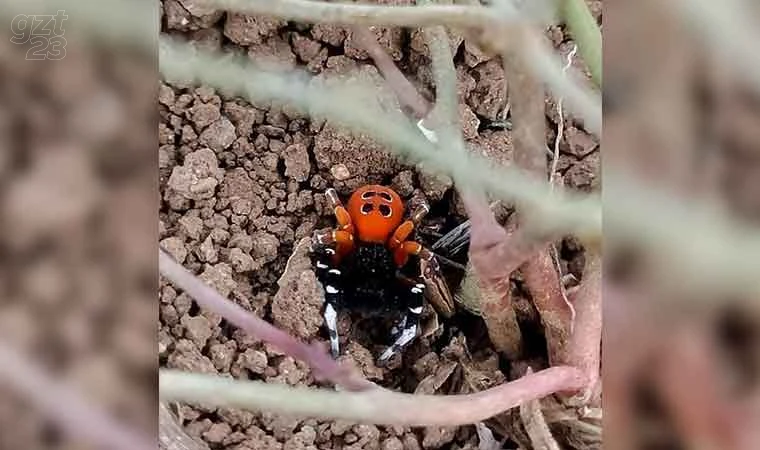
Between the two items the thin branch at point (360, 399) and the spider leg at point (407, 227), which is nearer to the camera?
the thin branch at point (360, 399)

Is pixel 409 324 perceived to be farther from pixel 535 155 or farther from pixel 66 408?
pixel 66 408

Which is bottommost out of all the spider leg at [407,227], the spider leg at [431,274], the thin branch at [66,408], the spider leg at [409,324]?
the spider leg at [409,324]

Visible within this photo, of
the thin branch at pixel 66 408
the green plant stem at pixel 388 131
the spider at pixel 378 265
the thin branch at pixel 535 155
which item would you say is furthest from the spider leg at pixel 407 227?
the thin branch at pixel 66 408

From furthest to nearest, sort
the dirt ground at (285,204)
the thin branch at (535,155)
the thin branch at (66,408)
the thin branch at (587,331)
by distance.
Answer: the dirt ground at (285,204) < the thin branch at (587,331) < the thin branch at (535,155) < the thin branch at (66,408)

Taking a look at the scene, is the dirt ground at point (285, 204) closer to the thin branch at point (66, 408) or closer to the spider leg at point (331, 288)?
the spider leg at point (331, 288)

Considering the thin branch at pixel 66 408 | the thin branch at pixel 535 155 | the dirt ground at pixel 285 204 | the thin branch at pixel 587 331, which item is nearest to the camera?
the thin branch at pixel 66 408

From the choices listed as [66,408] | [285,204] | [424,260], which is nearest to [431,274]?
[424,260]

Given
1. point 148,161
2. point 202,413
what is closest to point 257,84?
point 148,161

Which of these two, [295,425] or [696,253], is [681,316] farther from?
[295,425]
